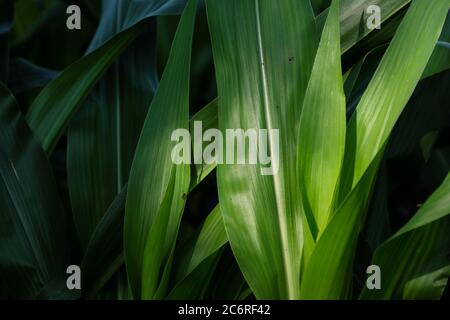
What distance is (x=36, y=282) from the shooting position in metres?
0.75

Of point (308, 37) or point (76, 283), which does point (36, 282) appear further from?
point (308, 37)

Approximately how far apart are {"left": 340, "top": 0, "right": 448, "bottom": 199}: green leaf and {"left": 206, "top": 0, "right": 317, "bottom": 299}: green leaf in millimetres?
60

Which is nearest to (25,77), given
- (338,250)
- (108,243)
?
(108,243)

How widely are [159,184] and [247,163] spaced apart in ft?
0.34

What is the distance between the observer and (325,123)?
636mm

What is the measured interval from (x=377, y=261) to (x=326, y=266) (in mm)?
59

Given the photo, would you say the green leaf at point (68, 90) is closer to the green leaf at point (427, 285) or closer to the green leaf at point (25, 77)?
the green leaf at point (25, 77)

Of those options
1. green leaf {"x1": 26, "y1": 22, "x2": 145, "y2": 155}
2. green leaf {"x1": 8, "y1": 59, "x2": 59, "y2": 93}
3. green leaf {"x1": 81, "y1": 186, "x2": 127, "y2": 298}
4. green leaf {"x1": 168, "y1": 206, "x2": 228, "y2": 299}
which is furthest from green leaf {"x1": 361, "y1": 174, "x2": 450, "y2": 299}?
green leaf {"x1": 8, "y1": 59, "x2": 59, "y2": 93}

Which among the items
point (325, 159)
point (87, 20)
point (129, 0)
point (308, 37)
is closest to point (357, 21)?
point (308, 37)

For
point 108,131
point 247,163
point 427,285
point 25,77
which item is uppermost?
point 25,77

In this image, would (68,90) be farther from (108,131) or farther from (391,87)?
(391,87)

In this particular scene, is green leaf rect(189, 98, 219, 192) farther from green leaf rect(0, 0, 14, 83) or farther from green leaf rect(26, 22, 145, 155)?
green leaf rect(0, 0, 14, 83)

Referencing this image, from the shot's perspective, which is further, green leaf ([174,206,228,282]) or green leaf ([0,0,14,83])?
green leaf ([0,0,14,83])

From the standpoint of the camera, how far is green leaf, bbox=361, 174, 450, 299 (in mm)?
646
